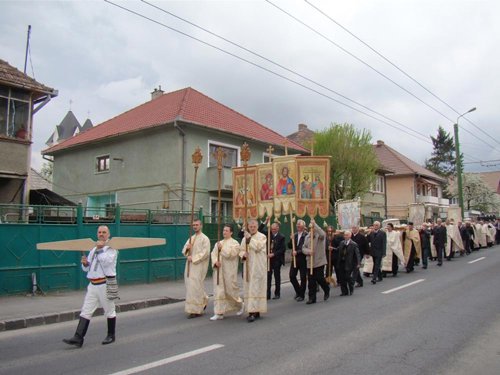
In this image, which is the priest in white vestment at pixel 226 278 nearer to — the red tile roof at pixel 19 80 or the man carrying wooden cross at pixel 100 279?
the man carrying wooden cross at pixel 100 279

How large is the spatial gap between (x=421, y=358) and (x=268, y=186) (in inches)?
343

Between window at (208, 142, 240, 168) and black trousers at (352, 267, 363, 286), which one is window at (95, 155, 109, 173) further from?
black trousers at (352, 267, 363, 286)

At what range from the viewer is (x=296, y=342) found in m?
7.01

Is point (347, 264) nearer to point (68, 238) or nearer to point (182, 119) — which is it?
point (68, 238)

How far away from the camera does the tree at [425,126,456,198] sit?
256 feet

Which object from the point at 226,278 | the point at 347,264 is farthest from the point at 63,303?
the point at 347,264

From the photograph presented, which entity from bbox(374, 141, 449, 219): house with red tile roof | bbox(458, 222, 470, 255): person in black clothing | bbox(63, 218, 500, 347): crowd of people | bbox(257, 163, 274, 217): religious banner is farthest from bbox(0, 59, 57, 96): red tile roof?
bbox(374, 141, 449, 219): house with red tile roof

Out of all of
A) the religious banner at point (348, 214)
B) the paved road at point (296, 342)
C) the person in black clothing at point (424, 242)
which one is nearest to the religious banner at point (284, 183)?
the paved road at point (296, 342)

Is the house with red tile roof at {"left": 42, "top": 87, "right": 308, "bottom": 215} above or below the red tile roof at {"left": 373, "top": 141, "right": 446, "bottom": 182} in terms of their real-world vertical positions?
below

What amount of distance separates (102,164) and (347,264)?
19.0 m

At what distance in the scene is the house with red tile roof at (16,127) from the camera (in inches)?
650

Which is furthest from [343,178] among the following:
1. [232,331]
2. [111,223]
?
[232,331]

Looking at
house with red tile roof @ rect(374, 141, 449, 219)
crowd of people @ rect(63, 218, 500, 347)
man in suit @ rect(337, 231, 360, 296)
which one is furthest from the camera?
house with red tile roof @ rect(374, 141, 449, 219)

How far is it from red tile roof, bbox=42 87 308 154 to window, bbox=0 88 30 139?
7.32 meters
